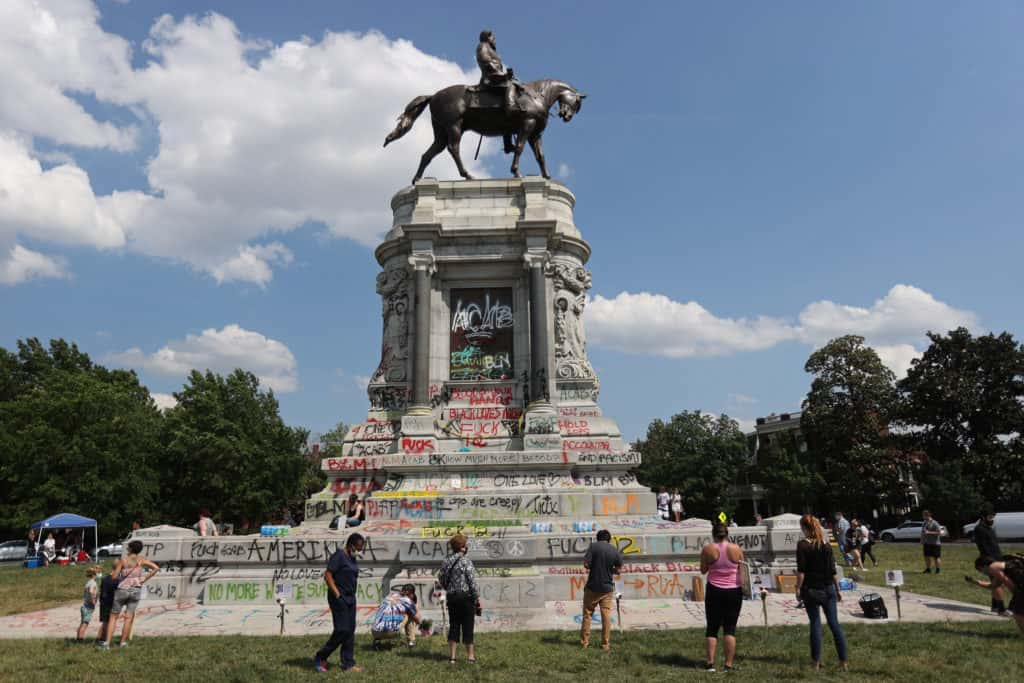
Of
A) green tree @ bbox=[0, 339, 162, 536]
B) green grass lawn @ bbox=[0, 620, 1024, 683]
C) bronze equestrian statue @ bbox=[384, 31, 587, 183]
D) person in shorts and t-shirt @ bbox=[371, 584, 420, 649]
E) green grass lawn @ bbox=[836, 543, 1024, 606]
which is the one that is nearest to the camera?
green grass lawn @ bbox=[0, 620, 1024, 683]

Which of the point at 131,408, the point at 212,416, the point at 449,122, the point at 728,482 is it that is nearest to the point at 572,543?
the point at 449,122

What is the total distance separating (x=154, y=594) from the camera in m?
15.9

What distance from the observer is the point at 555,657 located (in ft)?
32.1

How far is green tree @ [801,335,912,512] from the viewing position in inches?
1905

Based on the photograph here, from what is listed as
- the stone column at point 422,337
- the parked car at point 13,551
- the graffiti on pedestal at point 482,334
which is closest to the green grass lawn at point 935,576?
the graffiti on pedestal at point 482,334

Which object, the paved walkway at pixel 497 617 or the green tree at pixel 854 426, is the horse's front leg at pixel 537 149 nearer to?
the paved walkway at pixel 497 617

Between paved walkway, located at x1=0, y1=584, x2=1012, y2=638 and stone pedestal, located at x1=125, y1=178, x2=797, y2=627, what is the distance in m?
0.49

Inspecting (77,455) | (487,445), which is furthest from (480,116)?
(77,455)

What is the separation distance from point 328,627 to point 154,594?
5.96 meters

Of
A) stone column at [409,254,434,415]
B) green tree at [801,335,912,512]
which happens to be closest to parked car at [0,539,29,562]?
stone column at [409,254,434,415]

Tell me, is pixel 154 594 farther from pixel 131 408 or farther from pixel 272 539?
pixel 131 408

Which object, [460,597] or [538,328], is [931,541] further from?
[460,597]

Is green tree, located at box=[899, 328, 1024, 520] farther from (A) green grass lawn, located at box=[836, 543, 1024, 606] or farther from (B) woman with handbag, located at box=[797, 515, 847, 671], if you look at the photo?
(B) woman with handbag, located at box=[797, 515, 847, 671]

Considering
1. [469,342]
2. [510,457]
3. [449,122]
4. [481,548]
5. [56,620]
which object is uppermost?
[449,122]
